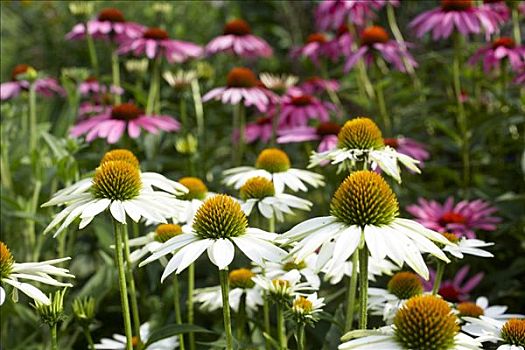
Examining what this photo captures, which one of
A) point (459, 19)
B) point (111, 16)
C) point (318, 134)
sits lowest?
point (318, 134)

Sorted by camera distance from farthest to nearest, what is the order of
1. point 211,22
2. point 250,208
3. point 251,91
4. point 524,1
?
point 211,22, point 524,1, point 251,91, point 250,208

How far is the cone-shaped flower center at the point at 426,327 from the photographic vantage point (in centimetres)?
90

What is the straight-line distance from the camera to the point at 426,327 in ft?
2.96

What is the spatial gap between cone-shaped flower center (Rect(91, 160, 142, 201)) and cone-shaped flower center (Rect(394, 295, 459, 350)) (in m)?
0.50

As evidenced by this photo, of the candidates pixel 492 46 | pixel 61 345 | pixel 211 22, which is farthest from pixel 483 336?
pixel 211 22

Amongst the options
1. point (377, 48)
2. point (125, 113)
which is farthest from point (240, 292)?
point (377, 48)

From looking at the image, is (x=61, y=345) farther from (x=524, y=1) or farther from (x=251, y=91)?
(x=524, y=1)

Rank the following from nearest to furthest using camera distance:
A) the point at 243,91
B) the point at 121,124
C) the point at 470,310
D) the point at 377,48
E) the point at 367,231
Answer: the point at 367,231
the point at 470,310
the point at 121,124
the point at 243,91
the point at 377,48

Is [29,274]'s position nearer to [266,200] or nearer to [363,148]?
[266,200]

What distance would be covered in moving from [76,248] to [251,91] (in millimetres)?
705

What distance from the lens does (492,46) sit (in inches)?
88.7

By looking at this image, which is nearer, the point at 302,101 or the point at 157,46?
the point at 302,101

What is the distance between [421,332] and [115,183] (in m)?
0.55

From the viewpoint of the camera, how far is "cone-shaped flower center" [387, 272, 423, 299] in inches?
53.3
